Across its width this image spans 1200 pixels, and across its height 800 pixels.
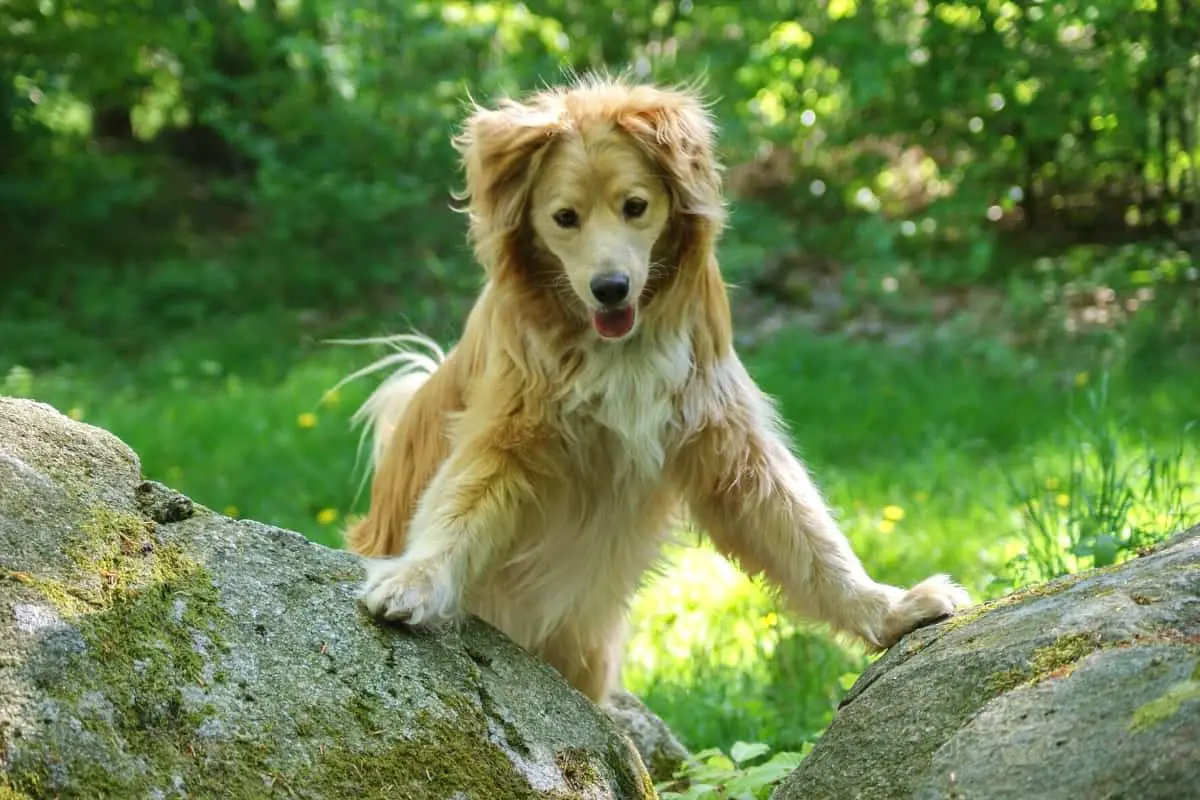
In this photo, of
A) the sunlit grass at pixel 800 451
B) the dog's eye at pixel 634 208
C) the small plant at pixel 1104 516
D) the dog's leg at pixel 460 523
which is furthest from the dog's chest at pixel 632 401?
the small plant at pixel 1104 516

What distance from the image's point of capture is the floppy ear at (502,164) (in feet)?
12.0

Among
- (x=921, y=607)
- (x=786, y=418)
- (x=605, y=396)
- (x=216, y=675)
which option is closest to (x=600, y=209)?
(x=605, y=396)

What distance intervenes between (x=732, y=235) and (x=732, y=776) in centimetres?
763

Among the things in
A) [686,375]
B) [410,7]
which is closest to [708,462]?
[686,375]

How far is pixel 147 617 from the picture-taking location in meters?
2.54

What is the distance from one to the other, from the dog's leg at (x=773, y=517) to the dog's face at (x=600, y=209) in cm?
41

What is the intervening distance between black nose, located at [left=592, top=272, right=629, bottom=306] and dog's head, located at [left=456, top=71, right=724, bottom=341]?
0.01m

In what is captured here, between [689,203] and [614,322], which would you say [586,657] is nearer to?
[614,322]

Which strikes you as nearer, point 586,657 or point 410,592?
point 410,592

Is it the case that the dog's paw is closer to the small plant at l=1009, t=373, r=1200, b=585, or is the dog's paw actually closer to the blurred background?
the small plant at l=1009, t=373, r=1200, b=585

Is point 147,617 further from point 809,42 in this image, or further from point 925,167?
point 925,167

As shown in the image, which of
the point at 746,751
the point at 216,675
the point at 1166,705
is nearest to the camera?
the point at 1166,705

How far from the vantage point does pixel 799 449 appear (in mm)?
4000

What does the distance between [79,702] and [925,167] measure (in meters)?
9.93
